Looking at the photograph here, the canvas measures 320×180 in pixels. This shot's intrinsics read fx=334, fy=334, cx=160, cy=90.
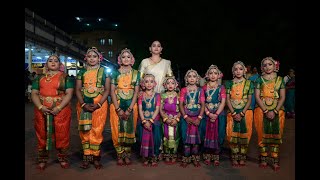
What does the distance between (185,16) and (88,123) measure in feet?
41.1

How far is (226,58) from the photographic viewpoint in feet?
54.5

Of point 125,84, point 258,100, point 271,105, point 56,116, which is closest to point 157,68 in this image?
point 125,84

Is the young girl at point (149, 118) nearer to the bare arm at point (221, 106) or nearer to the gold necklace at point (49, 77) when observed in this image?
the bare arm at point (221, 106)

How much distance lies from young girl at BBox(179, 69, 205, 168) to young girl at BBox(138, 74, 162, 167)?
478mm

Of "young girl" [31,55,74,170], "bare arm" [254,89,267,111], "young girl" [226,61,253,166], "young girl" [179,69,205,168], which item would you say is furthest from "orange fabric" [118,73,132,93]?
"bare arm" [254,89,267,111]

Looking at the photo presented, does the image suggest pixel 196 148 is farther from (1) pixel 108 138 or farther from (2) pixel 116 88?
(1) pixel 108 138

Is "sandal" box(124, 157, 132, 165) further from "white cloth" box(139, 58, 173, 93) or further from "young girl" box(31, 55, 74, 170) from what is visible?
"white cloth" box(139, 58, 173, 93)

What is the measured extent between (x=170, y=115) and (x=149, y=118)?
1.31 ft

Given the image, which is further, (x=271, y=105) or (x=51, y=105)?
(x=271, y=105)

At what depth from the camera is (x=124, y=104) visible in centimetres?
598

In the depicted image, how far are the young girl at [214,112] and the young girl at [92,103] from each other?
1.83m

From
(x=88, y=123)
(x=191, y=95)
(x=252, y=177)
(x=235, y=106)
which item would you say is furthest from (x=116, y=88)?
(x=252, y=177)

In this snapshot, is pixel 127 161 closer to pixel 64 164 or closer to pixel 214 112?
pixel 64 164

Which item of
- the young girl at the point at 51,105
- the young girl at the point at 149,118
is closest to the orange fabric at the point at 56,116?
the young girl at the point at 51,105
